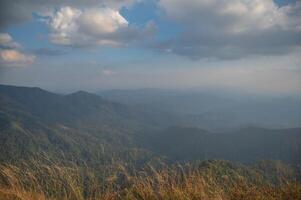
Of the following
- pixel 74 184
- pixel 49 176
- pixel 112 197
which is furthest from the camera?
pixel 49 176

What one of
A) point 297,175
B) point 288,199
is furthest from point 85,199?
point 297,175

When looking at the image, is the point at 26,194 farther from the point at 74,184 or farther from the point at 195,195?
the point at 195,195

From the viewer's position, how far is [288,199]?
5375 mm

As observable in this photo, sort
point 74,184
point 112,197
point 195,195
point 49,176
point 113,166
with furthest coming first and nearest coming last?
point 113,166 → point 49,176 → point 74,184 → point 112,197 → point 195,195

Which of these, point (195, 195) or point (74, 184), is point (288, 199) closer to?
point (195, 195)

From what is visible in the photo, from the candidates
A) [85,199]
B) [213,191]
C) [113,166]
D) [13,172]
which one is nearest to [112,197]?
[85,199]

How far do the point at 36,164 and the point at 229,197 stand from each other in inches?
175

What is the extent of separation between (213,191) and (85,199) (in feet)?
8.37

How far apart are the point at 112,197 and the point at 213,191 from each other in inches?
78.0

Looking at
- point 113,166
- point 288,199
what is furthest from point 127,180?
point 288,199

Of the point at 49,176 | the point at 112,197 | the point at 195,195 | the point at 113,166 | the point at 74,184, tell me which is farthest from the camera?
the point at 113,166

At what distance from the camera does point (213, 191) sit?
5602 millimetres

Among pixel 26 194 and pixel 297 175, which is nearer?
pixel 26 194

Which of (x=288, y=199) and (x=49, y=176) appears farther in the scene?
(x=49, y=176)
